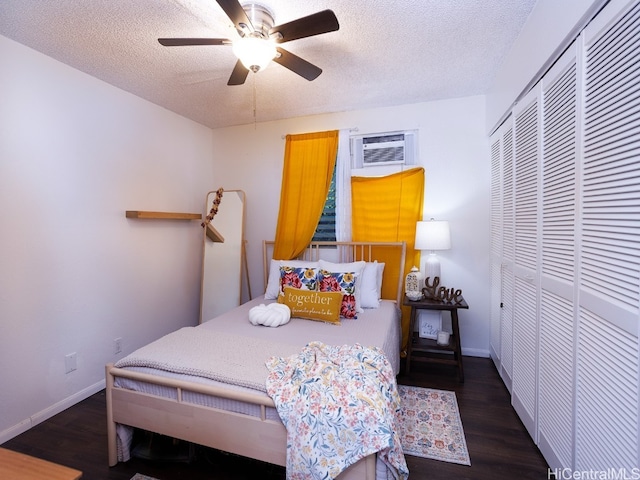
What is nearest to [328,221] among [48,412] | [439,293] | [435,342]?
[439,293]

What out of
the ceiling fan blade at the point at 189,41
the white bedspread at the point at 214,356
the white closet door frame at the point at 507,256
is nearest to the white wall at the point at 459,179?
the white closet door frame at the point at 507,256

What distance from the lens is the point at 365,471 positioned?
1.21 m

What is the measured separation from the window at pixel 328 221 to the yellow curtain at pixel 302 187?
0.33ft

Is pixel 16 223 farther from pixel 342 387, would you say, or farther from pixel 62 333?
pixel 342 387

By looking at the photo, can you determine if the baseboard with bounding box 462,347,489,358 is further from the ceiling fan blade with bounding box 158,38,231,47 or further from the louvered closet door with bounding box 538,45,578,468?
the ceiling fan blade with bounding box 158,38,231,47

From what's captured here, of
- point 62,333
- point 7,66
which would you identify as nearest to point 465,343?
point 62,333

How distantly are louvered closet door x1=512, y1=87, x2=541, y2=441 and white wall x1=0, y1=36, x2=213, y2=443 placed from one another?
310 cm

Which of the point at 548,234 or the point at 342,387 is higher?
the point at 548,234

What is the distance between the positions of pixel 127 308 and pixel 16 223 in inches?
41.6

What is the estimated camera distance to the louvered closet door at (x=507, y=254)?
7.16ft

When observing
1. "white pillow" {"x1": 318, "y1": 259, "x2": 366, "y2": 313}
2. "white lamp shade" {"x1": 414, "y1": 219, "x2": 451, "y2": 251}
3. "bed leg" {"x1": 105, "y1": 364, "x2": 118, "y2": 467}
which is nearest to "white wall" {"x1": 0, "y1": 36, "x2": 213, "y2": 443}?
"bed leg" {"x1": 105, "y1": 364, "x2": 118, "y2": 467}

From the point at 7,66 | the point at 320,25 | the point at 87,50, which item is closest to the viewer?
the point at 320,25

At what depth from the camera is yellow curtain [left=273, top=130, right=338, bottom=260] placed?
3.16 m

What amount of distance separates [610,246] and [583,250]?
19 cm
